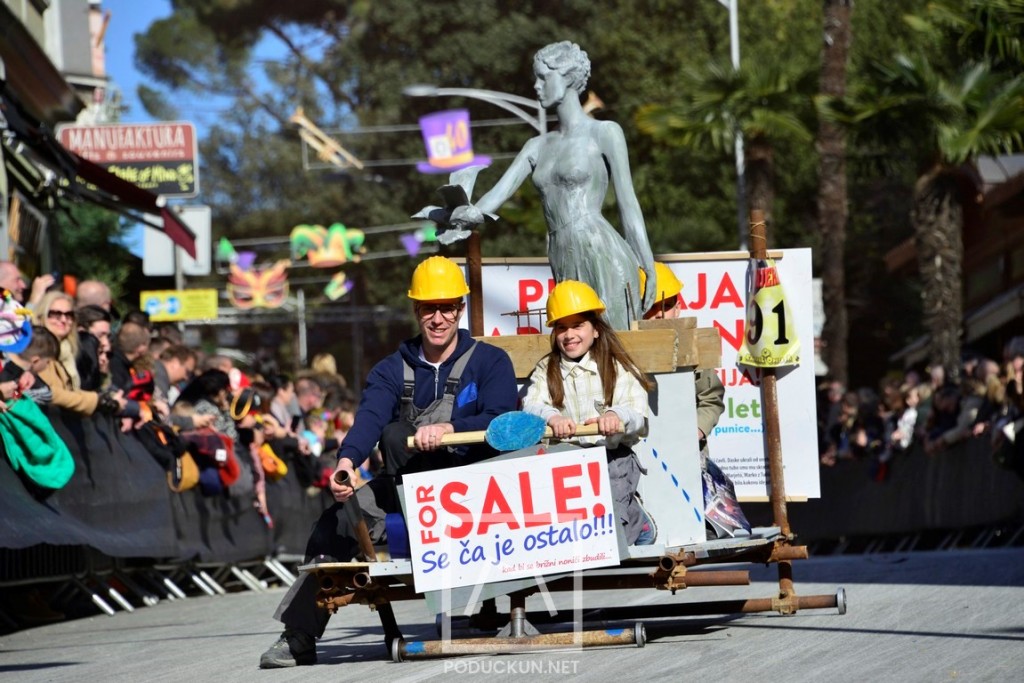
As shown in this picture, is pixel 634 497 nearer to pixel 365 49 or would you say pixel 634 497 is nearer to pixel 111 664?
pixel 111 664

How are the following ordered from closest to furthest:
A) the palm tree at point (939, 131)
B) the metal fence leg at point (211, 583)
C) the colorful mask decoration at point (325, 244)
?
the metal fence leg at point (211, 583) < the palm tree at point (939, 131) < the colorful mask decoration at point (325, 244)

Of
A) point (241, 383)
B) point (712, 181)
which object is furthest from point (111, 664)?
point (712, 181)

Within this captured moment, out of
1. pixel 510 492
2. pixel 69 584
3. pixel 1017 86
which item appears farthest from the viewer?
pixel 1017 86

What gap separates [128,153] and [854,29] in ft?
98.2

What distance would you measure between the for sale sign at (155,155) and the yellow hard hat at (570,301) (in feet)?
67.6

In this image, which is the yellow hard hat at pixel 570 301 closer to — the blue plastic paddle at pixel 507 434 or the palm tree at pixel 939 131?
the blue plastic paddle at pixel 507 434

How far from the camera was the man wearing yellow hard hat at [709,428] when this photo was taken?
10.6m

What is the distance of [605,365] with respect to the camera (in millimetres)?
9531

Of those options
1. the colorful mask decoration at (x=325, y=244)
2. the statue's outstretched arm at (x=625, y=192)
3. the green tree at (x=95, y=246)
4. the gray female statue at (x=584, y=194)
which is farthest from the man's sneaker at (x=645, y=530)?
the colorful mask decoration at (x=325, y=244)

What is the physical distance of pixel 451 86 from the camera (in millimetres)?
64875

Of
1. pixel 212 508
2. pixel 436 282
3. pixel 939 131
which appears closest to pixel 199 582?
pixel 212 508

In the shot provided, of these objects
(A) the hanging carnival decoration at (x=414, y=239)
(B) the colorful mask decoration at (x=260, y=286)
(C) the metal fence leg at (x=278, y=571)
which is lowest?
(C) the metal fence leg at (x=278, y=571)

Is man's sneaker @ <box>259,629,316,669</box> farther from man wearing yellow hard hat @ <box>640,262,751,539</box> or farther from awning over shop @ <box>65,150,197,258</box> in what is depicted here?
awning over shop @ <box>65,150,197,258</box>

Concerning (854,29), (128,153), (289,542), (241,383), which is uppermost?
(854,29)
